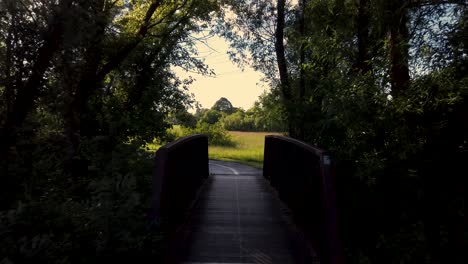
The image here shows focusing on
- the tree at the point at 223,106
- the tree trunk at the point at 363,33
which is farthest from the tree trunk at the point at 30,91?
the tree at the point at 223,106

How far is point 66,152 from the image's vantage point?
11.5m

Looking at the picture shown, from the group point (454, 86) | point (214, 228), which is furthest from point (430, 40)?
point (214, 228)

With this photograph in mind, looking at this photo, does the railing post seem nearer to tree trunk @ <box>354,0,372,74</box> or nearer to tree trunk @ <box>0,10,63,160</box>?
tree trunk @ <box>0,10,63,160</box>

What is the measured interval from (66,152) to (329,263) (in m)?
8.12

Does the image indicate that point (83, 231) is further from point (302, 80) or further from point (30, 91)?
point (302, 80)

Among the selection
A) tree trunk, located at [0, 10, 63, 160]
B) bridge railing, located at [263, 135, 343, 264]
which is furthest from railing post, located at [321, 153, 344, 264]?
tree trunk, located at [0, 10, 63, 160]

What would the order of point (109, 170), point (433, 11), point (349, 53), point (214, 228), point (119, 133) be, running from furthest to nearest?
point (119, 133) < point (349, 53) < point (109, 170) < point (433, 11) < point (214, 228)

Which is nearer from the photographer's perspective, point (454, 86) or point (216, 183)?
point (454, 86)

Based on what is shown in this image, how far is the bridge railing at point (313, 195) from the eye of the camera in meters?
5.18

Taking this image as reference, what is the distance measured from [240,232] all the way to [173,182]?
48.7 inches

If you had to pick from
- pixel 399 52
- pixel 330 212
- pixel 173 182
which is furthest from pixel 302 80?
pixel 330 212

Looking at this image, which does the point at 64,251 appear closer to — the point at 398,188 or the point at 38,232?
the point at 38,232

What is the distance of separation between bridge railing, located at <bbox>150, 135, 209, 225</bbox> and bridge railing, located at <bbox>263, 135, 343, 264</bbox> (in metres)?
1.82

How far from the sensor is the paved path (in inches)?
236
